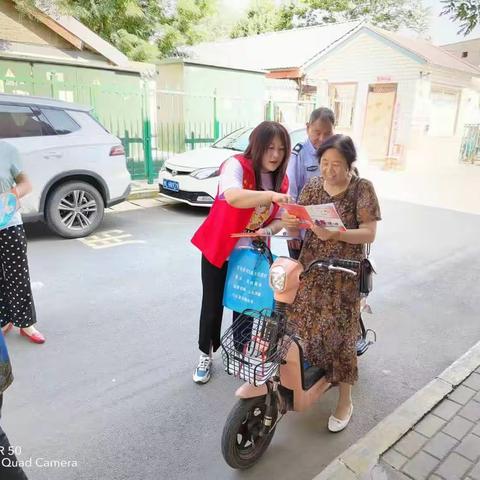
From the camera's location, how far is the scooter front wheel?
2170 mm

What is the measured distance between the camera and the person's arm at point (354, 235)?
7.31 feet

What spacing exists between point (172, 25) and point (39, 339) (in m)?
18.2

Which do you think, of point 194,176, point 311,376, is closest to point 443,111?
point 194,176

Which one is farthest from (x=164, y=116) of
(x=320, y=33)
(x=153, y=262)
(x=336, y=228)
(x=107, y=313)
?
(x=320, y=33)

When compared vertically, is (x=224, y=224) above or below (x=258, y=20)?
below

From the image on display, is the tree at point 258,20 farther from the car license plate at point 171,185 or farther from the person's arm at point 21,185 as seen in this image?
the person's arm at point 21,185

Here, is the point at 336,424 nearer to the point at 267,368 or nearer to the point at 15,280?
the point at 267,368

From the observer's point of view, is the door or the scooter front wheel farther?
the door

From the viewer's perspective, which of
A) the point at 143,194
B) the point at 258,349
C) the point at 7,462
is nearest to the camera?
the point at 7,462

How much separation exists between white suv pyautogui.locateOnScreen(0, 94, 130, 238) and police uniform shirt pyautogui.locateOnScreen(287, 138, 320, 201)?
140 inches

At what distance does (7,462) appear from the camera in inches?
65.1

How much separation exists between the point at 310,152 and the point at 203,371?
176 cm

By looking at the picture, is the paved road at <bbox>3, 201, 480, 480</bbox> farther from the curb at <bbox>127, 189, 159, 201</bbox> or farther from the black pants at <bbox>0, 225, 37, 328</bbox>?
the curb at <bbox>127, 189, 159, 201</bbox>

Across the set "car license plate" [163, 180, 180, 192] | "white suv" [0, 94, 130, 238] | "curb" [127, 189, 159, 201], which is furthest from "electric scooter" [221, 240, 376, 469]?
"curb" [127, 189, 159, 201]
